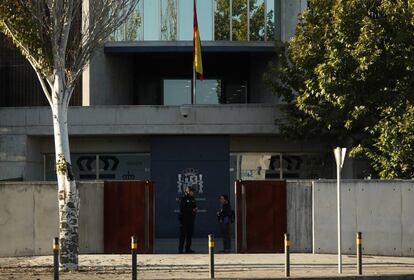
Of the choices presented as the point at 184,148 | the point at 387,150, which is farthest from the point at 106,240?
the point at 387,150

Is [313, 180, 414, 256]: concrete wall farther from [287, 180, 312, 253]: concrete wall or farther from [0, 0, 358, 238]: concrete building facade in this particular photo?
[0, 0, 358, 238]: concrete building facade

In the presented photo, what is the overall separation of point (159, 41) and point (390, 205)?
499 inches

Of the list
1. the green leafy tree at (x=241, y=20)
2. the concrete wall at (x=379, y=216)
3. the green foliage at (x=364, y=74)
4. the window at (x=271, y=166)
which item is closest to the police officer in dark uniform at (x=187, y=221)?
the concrete wall at (x=379, y=216)

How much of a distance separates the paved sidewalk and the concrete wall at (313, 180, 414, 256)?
579mm

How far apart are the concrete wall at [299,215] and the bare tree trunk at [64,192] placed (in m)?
6.25

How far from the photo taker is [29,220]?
18.0 meters

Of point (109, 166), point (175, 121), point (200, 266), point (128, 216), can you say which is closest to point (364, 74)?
point (175, 121)

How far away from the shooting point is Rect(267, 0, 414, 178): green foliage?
1980 centimetres

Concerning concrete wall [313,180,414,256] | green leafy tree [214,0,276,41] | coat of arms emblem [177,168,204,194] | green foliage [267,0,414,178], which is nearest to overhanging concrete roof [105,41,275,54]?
green leafy tree [214,0,276,41]

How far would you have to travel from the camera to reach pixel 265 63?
28.4 meters

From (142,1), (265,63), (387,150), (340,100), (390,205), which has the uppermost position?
(142,1)

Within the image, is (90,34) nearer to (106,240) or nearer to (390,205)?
(106,240)

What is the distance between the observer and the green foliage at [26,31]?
14.5 meters

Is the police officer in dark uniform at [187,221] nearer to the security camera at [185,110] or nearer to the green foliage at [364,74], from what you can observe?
the green foliage at [364,74]
